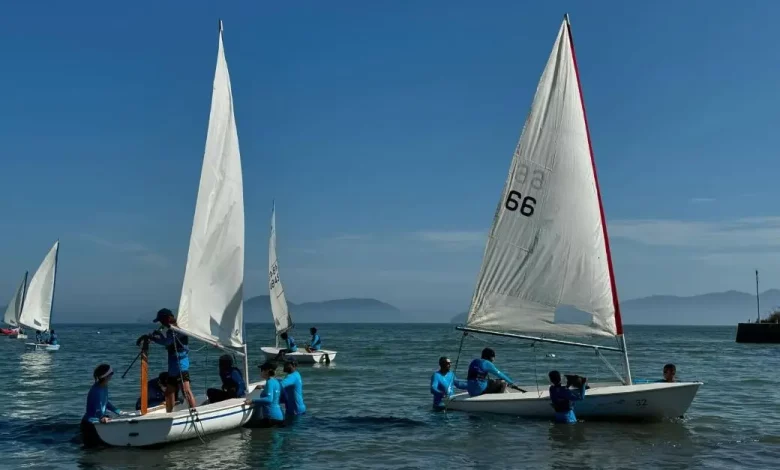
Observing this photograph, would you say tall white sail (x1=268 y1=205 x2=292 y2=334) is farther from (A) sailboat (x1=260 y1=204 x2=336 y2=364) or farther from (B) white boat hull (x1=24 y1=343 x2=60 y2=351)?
(B) white boat hull (x1=24 y1=343 x2=60 y2=351)

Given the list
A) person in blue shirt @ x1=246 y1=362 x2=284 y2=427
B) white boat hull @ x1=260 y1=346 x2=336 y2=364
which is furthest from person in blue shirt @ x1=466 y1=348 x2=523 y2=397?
white boat hull @ x1=260 y1=346 x2=336 y2=364

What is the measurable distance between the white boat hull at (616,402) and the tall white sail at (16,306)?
60.1m

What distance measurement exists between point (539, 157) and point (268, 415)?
337 inches

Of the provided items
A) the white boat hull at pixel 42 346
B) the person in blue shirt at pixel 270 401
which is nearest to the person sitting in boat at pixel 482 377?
the person in blue shirt at pixel 270 401

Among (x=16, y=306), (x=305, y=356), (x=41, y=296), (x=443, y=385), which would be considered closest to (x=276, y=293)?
(x=305, y=356)

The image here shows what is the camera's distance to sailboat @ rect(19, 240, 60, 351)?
5744 centimetres

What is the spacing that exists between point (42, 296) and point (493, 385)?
49.2 m

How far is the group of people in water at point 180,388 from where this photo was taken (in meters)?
13.8

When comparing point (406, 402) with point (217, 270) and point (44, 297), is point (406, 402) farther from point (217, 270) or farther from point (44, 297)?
point (44, 297)

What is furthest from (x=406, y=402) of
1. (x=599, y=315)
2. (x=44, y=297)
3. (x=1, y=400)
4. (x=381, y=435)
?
(x=44, y=297)

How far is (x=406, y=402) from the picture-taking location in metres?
22.3

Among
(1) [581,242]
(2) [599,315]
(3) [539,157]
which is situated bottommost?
(2) [599,315]

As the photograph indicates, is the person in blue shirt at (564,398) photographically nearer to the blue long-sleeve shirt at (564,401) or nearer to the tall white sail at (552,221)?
the blue long-sleeve shirt at (564,401)

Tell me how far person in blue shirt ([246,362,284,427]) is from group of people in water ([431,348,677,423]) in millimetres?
4358
